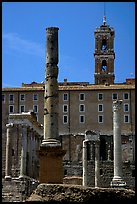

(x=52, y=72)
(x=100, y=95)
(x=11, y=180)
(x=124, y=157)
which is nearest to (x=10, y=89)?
(x=100, y=95)

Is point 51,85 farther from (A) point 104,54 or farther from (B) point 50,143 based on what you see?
(A) point 104,54

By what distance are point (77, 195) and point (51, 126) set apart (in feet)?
18.0

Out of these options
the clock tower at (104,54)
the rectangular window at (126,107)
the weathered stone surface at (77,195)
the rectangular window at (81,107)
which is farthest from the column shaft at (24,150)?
the clock tower at (104,54)

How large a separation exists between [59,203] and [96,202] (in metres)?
1.80

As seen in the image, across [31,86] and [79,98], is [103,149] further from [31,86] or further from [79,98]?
[31,86]

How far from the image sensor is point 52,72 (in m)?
21.1

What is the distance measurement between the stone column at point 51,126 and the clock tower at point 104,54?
57413 millimetres

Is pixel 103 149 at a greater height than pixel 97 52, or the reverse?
pixel 97 52

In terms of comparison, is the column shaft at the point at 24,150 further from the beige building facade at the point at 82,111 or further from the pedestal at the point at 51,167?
the pedestal at the point at 51,167

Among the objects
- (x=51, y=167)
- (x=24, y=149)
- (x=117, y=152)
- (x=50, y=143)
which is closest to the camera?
(x=51, y=167)

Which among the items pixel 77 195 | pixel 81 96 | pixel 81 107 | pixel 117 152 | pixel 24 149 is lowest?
pixel 77 195

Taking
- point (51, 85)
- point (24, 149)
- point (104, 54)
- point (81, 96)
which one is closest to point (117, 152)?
point (51, 85)

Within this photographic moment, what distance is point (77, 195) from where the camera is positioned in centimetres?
1531

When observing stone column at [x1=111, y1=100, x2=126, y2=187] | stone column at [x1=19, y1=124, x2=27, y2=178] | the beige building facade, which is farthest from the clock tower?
stone column at [x1=111, y1=100, x2=126, y2=187]
